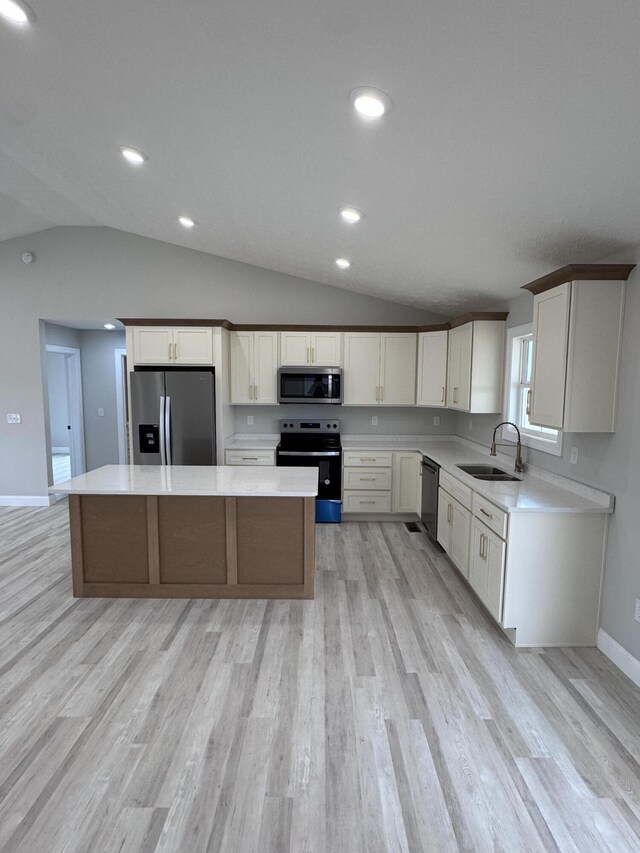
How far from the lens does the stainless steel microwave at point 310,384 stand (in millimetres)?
4957

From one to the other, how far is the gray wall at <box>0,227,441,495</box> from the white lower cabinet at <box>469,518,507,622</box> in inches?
119

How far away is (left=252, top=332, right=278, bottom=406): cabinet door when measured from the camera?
508 cm

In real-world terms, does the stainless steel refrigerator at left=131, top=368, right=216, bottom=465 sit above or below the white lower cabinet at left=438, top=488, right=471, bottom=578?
above

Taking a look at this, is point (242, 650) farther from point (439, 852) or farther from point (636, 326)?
point (636, 326)

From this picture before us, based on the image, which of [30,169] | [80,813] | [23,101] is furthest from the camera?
[30,169]

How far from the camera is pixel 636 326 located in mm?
2352

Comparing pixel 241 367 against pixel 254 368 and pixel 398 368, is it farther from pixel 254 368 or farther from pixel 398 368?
pixel 398 368

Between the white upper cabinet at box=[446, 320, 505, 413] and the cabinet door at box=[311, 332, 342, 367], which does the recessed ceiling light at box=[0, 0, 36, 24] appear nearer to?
the white upper cabinet at box=[446, 320, 505, 413]

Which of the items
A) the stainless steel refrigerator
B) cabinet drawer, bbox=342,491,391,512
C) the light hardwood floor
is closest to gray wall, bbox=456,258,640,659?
the light hardwood floor

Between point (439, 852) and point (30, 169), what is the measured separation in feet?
15.4

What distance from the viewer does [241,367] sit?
512 cm

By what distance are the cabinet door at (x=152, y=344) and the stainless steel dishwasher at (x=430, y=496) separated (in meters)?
2.91

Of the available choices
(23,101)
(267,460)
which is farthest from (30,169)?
(267,460)

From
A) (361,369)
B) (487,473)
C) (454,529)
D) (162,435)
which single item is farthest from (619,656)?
(162,435)
